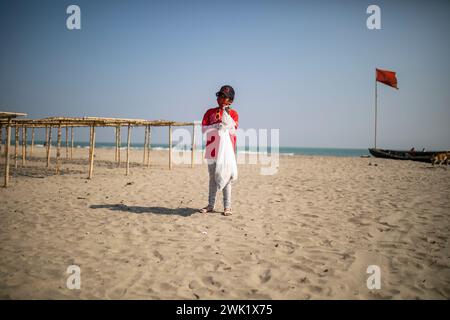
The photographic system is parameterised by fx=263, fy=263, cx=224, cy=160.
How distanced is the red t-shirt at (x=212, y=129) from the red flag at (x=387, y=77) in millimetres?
25136

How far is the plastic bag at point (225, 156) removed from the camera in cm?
500

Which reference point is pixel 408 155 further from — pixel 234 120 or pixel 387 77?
pixel 234 120

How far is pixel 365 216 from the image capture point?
18.4 ft

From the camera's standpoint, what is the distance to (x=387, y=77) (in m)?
24.5

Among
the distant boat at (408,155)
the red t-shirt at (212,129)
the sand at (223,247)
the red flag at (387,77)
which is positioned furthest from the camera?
the red flag at (387,77)

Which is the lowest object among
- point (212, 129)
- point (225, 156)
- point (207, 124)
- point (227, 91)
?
point (225, 156)

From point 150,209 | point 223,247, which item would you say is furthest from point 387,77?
point 223,247

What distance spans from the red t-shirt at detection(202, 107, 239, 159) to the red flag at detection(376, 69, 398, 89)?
82.5 ft

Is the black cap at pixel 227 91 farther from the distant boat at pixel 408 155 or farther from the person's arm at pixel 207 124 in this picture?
the distant boat at pixel 408 155

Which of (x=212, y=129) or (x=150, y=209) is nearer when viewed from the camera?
(x=212, y=129)

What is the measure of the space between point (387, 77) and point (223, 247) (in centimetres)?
2712

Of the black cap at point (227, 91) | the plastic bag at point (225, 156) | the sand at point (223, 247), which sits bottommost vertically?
the sand at point (223, 247)

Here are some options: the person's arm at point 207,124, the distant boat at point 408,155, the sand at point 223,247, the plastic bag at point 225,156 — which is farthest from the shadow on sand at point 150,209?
the distant boat at point 408,155
